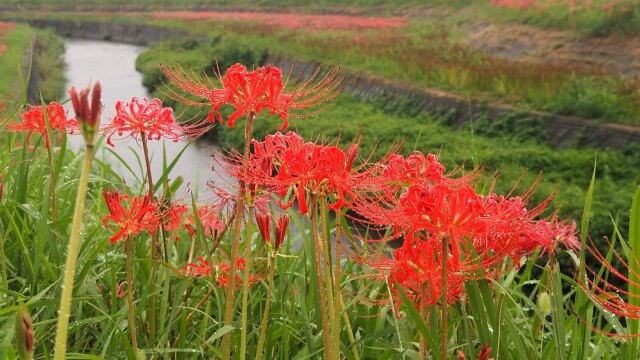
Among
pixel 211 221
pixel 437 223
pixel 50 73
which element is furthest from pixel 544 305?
pixel 50 73

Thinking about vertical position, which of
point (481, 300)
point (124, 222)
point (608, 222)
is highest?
point (124, 222)

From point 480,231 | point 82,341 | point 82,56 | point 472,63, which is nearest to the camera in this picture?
point 480,231

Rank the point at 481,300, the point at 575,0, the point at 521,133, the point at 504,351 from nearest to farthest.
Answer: the point at 481,300, the point at 504,351, the point at 521,133, the point at 575,0

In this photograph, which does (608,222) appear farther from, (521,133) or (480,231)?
(480,231)

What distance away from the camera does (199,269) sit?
5.28 feet

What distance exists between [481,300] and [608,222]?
15.6 ft

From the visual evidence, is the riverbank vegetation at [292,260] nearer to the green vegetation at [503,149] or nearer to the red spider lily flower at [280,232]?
the red spider lily flower at [280,232]

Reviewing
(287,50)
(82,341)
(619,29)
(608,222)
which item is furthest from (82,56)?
(82,341)

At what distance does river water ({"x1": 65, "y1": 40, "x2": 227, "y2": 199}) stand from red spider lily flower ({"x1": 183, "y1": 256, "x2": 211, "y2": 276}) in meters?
3.77

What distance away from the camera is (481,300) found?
4.10 feet

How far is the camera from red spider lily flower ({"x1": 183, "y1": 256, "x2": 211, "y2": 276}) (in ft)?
5.23

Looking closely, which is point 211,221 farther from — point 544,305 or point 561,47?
point 561,47

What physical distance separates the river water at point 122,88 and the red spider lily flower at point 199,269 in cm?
377

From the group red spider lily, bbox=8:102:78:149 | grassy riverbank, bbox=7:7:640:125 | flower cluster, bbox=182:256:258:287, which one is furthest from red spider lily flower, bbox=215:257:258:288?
grassy riverbank, bbox=7:7:640:125
